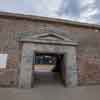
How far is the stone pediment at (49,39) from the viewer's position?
14.2 ft

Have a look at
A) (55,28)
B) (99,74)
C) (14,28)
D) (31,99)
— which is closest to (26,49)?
(14,28)

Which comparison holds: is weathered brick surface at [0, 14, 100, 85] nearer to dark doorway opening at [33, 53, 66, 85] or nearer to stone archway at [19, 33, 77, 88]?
stone archway at [19, 33, 77, 88]

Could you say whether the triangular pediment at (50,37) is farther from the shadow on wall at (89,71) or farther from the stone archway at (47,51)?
the shadow on wall at (89,71)

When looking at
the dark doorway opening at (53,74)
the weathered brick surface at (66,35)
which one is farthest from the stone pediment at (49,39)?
the dark doorway opening at (53,74)

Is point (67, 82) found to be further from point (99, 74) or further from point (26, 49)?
point (26, 49)

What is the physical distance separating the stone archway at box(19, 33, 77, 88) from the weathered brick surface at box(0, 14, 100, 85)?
245 millimetres

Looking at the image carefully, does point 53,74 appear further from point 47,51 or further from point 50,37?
point 50,37

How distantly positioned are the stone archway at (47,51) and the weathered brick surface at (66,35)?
245 mm

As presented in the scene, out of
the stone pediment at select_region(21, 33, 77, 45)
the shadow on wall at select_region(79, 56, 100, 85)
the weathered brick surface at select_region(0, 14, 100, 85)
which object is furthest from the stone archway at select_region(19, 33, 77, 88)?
the shadow on wall at select_region(79, 56, 100, 85)

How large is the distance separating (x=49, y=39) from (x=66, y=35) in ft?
2.77

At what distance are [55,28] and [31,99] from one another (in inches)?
120

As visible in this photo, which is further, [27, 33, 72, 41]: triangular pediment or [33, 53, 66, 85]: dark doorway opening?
[33, 53, 66, 85]: dark doorway opening

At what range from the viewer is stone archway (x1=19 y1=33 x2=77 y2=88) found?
407cm

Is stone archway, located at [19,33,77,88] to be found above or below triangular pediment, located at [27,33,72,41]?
below
